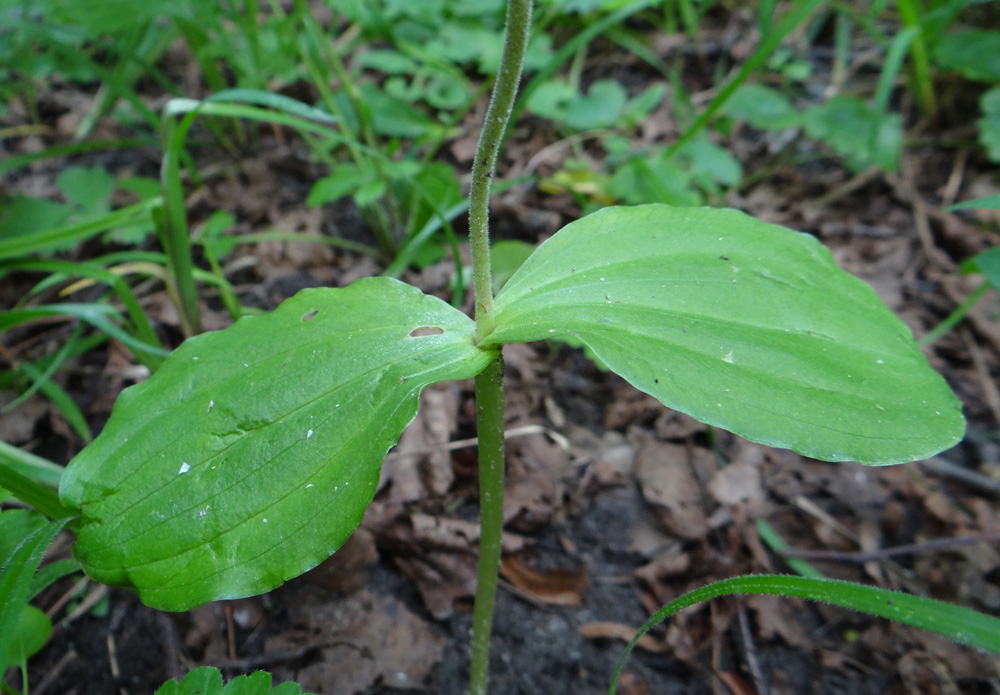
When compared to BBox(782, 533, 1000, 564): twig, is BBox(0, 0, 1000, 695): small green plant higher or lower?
higher

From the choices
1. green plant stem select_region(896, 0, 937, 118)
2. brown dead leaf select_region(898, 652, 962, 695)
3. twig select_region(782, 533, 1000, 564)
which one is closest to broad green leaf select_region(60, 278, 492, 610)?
twig select_region(782, 533, 1000, 564)

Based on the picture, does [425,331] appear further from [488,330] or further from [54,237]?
[54,237]

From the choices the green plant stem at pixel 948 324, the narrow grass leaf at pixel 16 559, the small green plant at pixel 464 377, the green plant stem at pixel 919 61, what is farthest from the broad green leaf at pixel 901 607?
the green plant stem at pixel 919 61

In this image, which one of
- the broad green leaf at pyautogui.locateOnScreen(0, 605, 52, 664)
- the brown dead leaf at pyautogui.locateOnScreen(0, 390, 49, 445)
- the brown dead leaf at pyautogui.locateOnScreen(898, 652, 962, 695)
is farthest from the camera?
the brown dead leaf at pyautogui.locateOnScreen(0, 390, 49, 445)

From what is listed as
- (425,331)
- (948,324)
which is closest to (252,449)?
(425,331)

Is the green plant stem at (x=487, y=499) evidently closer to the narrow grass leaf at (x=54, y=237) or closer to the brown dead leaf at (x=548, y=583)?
the brown dead leaf at (x=548, y=583)

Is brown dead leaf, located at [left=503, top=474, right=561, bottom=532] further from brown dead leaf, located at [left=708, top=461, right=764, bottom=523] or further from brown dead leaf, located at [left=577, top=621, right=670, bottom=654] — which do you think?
brown dead leaf, located at [left=708, top=461, right=764, bottom=523]

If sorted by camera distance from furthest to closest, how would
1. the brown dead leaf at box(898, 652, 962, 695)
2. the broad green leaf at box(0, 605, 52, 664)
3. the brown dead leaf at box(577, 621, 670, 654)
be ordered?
the brown dead leaf at box(577, 621, 670, 654) < the brown dead leaf at box(898, 652, 962, 695) < the broad green leaf at box(0, 605, 52, 664)
